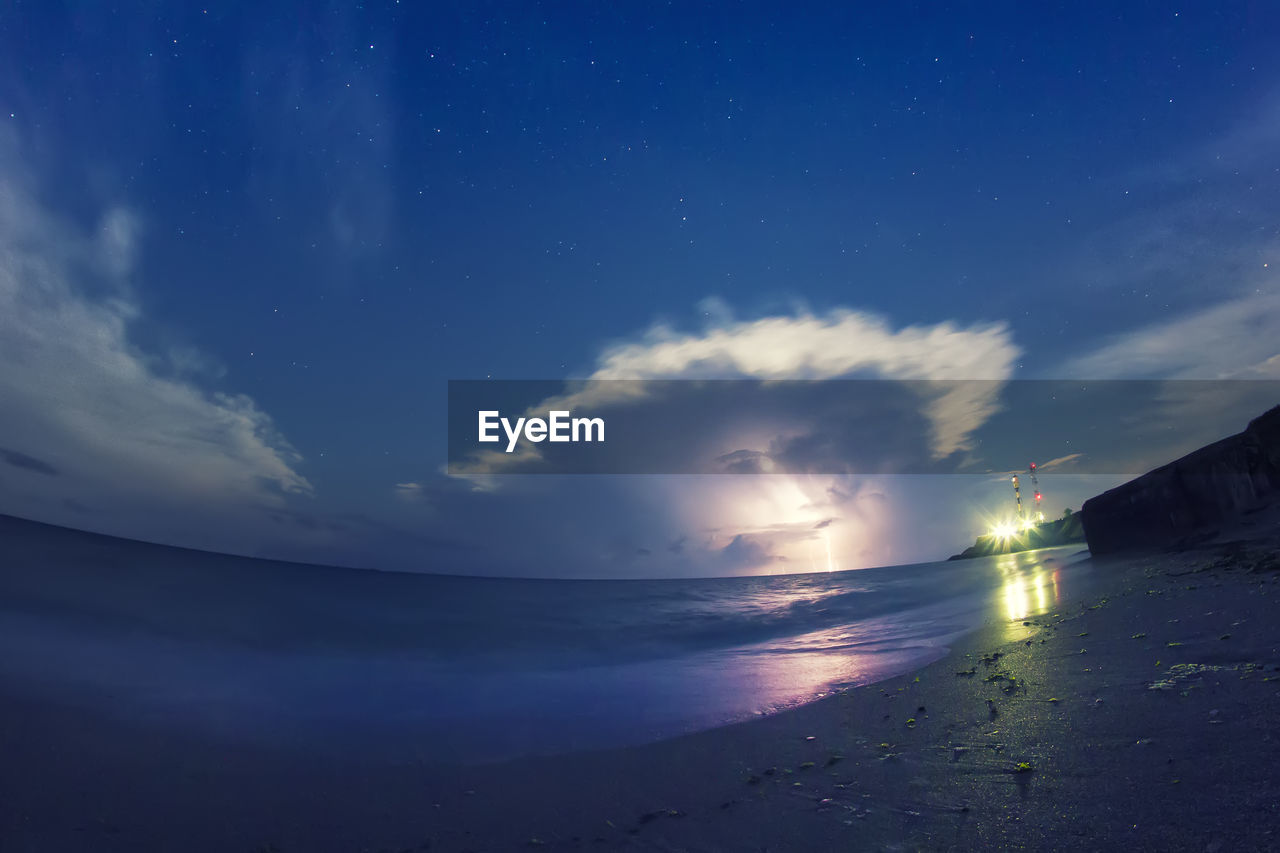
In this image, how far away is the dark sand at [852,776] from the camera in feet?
8.52

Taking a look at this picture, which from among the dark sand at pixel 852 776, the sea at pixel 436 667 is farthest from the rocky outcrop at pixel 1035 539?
the dark sand at pixel 852 776

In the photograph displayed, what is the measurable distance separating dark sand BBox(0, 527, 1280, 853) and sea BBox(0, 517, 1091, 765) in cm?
77

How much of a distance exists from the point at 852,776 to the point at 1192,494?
13876 millimetres

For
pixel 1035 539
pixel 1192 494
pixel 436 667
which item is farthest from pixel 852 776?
pixel 1035 539

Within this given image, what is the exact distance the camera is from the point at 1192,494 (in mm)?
12320

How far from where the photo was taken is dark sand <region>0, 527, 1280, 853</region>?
260 cm

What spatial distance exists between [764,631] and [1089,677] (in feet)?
44.3

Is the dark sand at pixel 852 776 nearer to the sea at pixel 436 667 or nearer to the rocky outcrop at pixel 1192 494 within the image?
the sea at pixel 436 667

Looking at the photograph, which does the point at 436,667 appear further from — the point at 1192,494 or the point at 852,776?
the point at 1192,494

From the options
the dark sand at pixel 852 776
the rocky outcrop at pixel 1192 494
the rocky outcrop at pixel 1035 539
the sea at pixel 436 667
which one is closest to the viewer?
the dark sand at pixel 852 776

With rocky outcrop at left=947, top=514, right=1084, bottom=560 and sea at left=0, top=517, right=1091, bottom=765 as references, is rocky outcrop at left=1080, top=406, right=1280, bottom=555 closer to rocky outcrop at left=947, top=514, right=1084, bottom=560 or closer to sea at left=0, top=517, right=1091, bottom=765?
sea at left=0, top=517, right=1091, bottom=765

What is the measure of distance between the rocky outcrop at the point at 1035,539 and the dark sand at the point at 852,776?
5990cm

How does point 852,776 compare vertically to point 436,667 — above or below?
above

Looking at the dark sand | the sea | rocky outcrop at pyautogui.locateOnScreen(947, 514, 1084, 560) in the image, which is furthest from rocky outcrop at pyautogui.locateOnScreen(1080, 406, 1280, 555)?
rocky outcrop at pyautogui.locateOnScreen(947, 514, 1084, 560)
